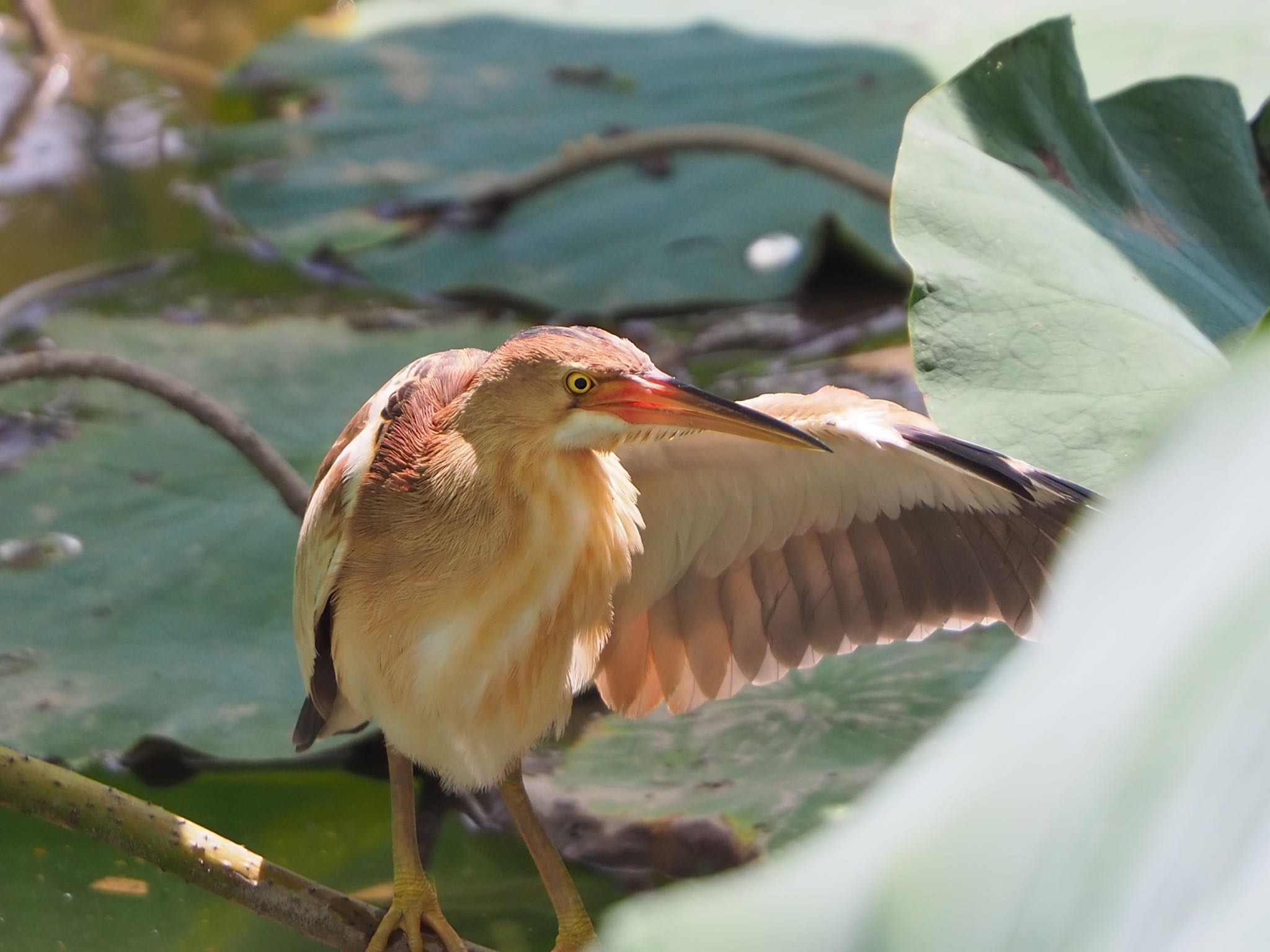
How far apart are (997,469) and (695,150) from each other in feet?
6.41

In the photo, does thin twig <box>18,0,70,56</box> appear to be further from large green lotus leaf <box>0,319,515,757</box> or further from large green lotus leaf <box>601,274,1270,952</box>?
large green lotus leaf <box>601,274,1270,952</box>

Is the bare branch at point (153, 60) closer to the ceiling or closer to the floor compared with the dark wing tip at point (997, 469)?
closer to the floor

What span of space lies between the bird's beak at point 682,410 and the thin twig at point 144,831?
2.19ft

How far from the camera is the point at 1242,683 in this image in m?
0.48

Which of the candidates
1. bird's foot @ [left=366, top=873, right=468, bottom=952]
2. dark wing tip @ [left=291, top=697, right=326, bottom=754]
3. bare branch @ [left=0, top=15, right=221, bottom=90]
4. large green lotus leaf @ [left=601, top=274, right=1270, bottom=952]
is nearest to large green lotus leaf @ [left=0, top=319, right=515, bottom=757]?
dark wing tip @ [left=291, top=697, right=326, bottom=754]

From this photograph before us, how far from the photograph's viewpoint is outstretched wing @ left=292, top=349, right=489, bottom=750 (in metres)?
1.75

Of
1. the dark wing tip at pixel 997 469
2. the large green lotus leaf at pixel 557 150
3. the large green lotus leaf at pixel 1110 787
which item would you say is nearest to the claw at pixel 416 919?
the dark wing tip at pixel 997 469

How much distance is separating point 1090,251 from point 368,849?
134 centimetres

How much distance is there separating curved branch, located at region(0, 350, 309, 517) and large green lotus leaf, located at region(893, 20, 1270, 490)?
1.03 metres

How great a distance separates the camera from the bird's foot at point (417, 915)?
1.80m

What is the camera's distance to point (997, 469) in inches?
58.1

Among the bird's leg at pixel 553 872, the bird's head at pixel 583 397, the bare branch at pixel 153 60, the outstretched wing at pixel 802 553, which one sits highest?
the bird's head at pixel 583 397

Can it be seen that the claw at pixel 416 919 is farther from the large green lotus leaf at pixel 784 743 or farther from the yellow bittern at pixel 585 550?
the large green lotus leaf at pixel 784 743

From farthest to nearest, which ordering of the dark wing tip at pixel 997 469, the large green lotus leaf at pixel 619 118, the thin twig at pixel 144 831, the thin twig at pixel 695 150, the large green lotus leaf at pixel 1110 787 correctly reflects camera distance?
the large green lotus leaf at pixel 619 118
the thin twig at pixel 695 150
the thin twig at pixel 144 831
the dark wing tip at pixel 997 469
the large green lotus leaf at pixel 1110 787
